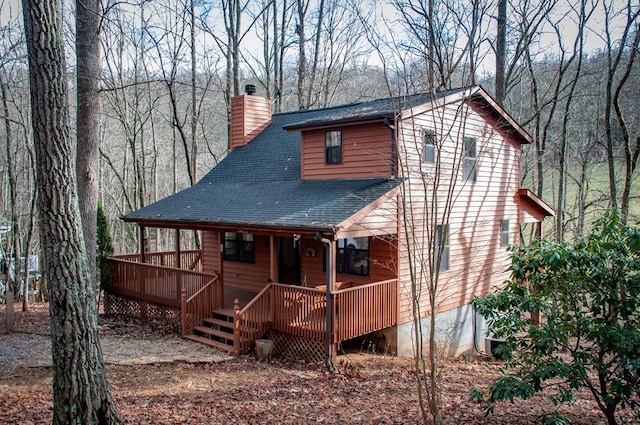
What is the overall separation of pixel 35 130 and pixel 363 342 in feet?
28.1

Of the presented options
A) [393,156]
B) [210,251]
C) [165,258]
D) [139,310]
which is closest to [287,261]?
[210,251]

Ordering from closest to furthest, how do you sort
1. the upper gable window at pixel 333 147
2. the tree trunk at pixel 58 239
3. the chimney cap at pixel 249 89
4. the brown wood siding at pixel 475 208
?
the tree trunk at pixel 58 239 → the brown wood siding at pixel 475 208 → the upper gable window at pixel 333 147 → the chimney cap at pixel 249 89

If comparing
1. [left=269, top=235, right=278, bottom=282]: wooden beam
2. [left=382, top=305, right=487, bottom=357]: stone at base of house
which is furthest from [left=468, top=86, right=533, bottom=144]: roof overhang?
[left=269, top=235, right=278, bottom=282]: wooden beam

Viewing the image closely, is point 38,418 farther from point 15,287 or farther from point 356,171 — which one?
point 15,287

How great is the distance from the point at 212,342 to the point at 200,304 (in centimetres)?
122

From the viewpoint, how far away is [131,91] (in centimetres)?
2414

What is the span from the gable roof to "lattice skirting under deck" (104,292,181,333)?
234cm

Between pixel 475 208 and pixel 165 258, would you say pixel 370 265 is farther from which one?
pixel 165 258

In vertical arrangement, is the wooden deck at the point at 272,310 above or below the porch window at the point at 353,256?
below

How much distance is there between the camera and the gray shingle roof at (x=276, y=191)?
10.9 m

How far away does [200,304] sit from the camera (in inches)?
482

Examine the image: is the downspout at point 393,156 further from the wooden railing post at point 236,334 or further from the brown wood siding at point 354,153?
the wooden railing post at point 236,334

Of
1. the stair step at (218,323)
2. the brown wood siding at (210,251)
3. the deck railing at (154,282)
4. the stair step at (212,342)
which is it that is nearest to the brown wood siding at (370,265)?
the stair step at (218,323)

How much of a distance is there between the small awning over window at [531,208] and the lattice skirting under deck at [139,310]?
11002 millimetres
